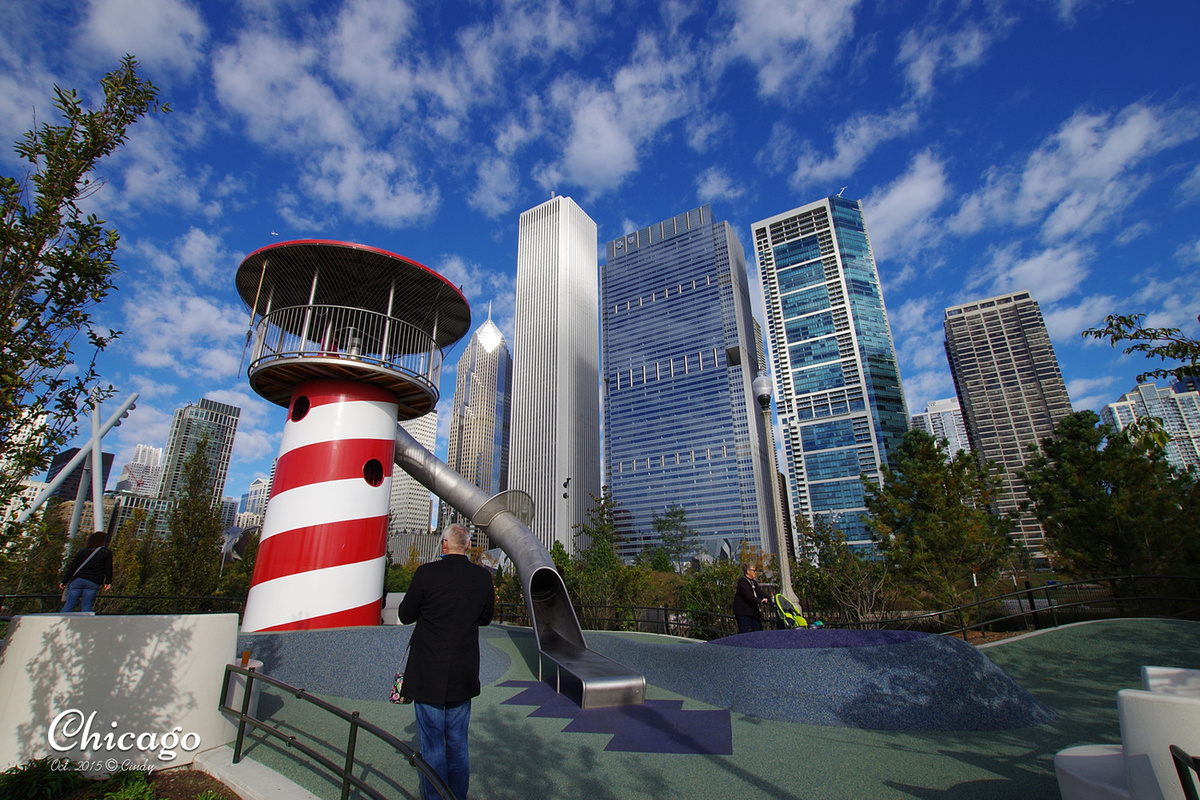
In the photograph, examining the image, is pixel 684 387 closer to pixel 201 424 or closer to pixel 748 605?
pixel 201 424

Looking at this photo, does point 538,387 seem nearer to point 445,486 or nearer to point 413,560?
point 413,560

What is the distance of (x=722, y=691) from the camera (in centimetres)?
629

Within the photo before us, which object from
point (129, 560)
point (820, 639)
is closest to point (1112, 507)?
point (820, 639)

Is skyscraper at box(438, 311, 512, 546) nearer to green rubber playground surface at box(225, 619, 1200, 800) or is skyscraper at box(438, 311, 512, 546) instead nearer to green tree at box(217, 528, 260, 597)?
green tree at box(217, 528, 260, 597)

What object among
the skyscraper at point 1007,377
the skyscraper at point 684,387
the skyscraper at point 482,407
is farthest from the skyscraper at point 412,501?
the skyscraper at point 1007,377

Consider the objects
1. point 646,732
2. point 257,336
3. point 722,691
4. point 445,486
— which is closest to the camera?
point 646,732

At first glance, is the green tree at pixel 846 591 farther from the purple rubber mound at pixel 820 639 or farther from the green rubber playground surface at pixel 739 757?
the purple rubber mound at pixel 820 639

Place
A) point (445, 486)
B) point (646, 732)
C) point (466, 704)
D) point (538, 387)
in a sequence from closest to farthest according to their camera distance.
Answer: point (466, 704) → point (646, 732) → point (445, 486) → point (538, 387)

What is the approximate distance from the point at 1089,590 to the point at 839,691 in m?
16.8

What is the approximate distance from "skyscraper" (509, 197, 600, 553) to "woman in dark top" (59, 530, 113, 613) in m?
89.9

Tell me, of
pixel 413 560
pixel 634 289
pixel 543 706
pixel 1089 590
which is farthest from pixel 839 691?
pixel 634 289

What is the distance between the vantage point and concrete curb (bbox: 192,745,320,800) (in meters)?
3.44

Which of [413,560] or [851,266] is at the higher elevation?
[851,266]

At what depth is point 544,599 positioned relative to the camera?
9.90 metres
